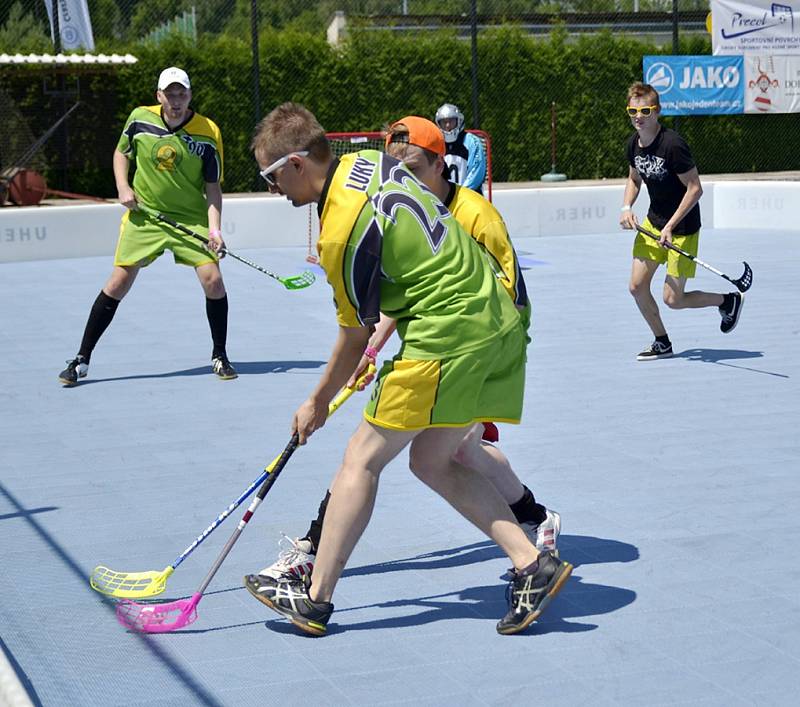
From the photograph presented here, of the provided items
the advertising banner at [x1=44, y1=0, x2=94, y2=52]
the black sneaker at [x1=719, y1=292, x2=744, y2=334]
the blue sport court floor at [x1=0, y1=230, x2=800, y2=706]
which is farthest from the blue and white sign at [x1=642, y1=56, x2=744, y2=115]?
the black sneaker at [x1=719, y1=292, x2=744, y2=334]

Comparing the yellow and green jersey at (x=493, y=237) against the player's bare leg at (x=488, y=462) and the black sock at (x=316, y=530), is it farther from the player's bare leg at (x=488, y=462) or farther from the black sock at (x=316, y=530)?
the black sock at (x=316, y=530)

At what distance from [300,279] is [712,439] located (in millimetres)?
4113

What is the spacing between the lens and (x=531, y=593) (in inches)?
159

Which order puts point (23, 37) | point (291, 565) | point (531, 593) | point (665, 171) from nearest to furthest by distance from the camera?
point (531, 593) < point (291, 565) < point (665, 171) < point (23, 37)

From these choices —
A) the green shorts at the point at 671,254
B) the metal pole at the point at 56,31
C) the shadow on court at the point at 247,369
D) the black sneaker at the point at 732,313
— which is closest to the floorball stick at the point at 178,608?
the shadow on court at the point at 247,369

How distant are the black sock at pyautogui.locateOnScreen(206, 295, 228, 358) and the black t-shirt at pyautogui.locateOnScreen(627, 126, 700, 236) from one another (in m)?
2.73

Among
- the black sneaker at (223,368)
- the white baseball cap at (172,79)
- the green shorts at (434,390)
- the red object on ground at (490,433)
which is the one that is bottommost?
the black sneaker at (223,368)

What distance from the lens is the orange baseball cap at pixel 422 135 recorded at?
14.4 feet

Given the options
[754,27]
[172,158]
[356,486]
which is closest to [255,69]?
[754,27]

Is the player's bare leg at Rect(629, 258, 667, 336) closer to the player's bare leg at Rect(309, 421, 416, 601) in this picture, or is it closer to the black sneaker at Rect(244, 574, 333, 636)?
the black sneaker at Rect(244, 574, 333, 636)

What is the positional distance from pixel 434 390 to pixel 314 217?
39.4 ft

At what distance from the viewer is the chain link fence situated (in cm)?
1905

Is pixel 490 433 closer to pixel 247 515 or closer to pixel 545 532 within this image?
pixel 545 532

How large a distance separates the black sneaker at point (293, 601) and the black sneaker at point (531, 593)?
0.53 meters
